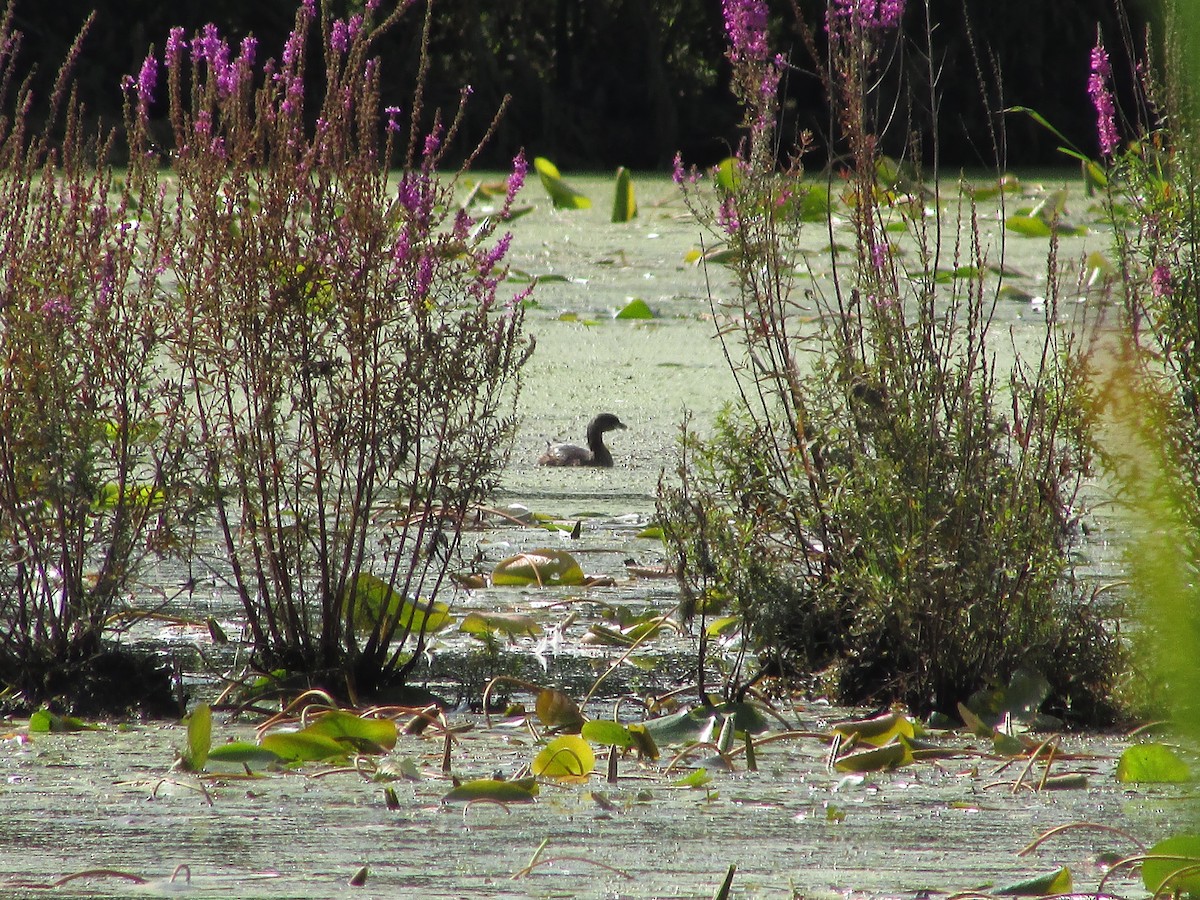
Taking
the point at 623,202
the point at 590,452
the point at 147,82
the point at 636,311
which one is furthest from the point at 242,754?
the point at 623,202

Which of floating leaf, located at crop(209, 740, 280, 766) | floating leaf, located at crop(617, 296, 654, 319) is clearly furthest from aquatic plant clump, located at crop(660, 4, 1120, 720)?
floating leaf, located at crop(617, 296, 654, 319)

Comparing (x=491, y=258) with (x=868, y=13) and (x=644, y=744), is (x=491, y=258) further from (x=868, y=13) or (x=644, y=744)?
(x=644, y=744)

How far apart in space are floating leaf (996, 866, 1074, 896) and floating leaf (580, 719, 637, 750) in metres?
0.87

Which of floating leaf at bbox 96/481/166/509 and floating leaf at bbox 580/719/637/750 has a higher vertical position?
floating leaf at bbox 96/481/166/509

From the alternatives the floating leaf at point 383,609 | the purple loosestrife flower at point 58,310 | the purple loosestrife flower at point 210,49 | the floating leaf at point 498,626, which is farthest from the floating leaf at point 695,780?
the purple loosestrife flower at point 210,49

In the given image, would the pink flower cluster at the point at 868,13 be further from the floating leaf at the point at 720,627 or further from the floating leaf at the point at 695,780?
the floating leaf at the point at 695,780

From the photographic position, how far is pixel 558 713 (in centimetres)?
309

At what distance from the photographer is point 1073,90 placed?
14719 mm

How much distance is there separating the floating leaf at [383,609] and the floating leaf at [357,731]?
0.44 meters

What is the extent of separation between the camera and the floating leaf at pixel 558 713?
309 cm

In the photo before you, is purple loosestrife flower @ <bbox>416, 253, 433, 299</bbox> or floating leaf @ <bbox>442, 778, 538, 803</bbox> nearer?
floating leaf @ <bbox>442, 778, 538, 803</bbox>

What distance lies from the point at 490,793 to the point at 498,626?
4.27 feet

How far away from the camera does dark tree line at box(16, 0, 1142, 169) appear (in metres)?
14.1

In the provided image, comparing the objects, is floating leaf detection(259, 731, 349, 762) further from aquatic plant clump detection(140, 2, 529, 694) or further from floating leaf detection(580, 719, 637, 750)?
aquatic plant clump detection(140, 2, 529, 694)
